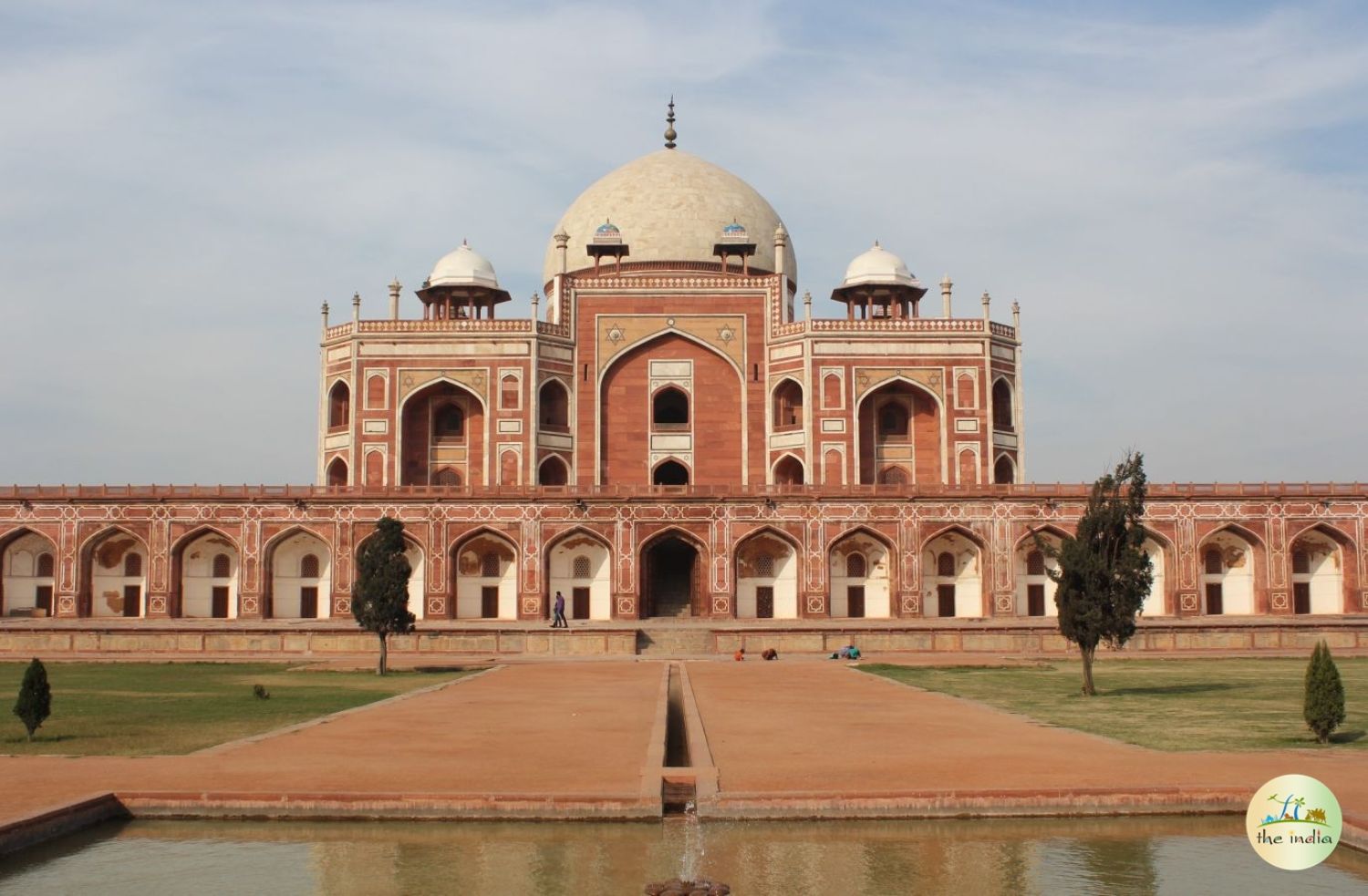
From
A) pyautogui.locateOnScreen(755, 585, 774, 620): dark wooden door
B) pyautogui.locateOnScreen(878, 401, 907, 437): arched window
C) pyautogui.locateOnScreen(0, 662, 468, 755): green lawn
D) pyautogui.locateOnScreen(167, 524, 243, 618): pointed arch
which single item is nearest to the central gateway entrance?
pyautogui.locateOnScreen(755, 585, 774, 620): dark wooden door

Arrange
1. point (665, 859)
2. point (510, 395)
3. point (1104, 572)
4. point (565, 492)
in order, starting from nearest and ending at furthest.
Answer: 1. point (665, 859)
2. point (1104, 572)
3. point (565, 492)
4. point (510, 395)

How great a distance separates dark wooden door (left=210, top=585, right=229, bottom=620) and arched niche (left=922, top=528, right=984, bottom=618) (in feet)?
54.9

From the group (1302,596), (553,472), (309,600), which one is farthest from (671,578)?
(1302,596)

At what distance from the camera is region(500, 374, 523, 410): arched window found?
35.3 m

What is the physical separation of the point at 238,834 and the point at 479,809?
4.73 feet

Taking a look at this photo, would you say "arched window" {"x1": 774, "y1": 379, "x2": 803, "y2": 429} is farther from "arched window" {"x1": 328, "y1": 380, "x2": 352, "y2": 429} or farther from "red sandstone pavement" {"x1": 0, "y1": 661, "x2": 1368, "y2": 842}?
"red sandstone pavement" {"x1": 0, "y1": 661, "x2": 1368, "y2": 842}

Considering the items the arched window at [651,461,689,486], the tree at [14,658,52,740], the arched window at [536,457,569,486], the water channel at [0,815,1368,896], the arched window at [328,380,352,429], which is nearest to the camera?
the water channel at [0,815,1368,896]

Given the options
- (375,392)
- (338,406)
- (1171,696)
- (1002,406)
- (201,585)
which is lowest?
(1171,696)

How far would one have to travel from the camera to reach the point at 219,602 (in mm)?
32031

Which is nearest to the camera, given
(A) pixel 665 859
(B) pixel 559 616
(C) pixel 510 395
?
(A) pixel 665 859

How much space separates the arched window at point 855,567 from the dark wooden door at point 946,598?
1.84 m

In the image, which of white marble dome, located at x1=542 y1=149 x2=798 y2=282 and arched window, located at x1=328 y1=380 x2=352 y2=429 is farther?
white marble dome, located at x1=542 y1=149 x2=798 y2=282

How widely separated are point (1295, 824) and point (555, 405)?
3036 cm

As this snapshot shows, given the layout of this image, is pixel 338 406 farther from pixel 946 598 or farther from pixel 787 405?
pixel 946 598
